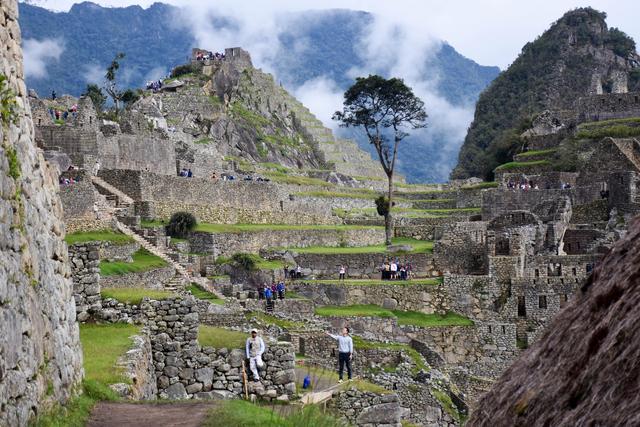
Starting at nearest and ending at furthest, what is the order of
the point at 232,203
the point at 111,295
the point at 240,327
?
the point at 111,295 → the point at 240,327 → the point at 232,203

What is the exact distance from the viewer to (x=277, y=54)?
452 ft

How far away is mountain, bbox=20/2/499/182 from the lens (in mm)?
104312

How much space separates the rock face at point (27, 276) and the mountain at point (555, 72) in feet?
262

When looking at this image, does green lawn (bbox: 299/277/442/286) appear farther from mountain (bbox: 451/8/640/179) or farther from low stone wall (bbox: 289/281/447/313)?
mountain (bbox: 451/8/640/179)

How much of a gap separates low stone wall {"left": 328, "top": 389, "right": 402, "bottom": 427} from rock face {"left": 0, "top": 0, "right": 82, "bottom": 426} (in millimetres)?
5081

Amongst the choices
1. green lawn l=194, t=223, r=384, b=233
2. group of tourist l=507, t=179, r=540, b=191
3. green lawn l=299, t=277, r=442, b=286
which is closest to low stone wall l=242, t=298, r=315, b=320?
green lawn l=299, t=277, r=442, b=286

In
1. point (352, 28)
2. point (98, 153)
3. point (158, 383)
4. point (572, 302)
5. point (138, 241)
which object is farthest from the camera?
point (352, 28)

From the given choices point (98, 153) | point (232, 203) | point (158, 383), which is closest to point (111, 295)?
point (158, 383)

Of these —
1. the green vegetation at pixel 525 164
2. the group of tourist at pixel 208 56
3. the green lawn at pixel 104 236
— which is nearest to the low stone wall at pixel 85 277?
the green lawn at pixel 104 236

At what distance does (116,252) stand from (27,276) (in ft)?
62.1

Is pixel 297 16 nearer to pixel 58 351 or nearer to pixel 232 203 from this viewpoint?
pixel 232 203

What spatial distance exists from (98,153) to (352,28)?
4450 inches

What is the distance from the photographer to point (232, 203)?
141 ft

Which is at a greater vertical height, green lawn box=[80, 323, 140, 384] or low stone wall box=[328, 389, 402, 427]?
green lawn box=[80, 323, 140, 384]
